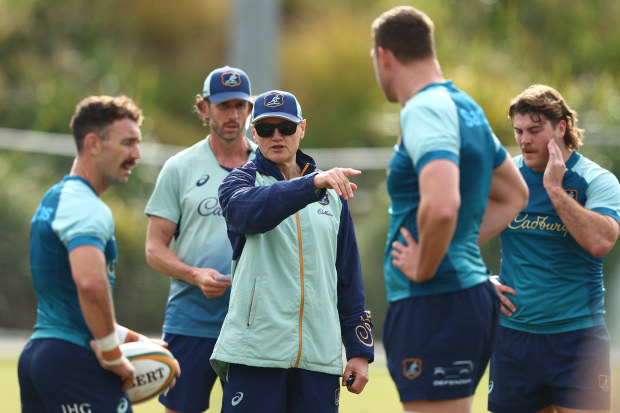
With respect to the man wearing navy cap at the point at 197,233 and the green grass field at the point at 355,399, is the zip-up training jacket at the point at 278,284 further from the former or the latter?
the green grass field at the point at 355,399

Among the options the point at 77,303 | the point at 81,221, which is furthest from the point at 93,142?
the point at 77,303

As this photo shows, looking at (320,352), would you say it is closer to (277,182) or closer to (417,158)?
(277,182)

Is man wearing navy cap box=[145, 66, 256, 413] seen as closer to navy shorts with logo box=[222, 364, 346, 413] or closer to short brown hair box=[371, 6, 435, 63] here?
navy shorts with logo box=[222, 364, 346, 413]

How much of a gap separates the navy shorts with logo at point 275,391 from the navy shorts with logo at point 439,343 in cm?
77

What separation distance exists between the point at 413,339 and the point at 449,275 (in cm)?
31

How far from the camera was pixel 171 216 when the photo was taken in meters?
5.89

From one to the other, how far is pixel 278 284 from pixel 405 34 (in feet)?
4.59

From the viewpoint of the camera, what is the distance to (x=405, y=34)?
411 cm

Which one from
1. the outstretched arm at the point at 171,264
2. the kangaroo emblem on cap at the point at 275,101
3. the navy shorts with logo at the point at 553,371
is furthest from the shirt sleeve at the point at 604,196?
the outstretched arm at the point at 171,264

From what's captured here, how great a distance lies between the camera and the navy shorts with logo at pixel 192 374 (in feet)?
19.0

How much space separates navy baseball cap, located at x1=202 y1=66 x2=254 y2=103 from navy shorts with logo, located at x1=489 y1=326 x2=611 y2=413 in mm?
2145

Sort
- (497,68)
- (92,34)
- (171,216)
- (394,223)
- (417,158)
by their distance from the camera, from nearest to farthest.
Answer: (417,158), (394,223), (171,216), (497,68), (92,34)

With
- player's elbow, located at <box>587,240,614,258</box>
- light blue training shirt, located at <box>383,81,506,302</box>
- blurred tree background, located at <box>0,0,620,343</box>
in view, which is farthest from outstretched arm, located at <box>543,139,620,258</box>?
blurred tree background, located at <box>0,0,620,343</box>

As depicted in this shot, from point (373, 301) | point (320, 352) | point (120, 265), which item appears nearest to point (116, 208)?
point (120, 265)
